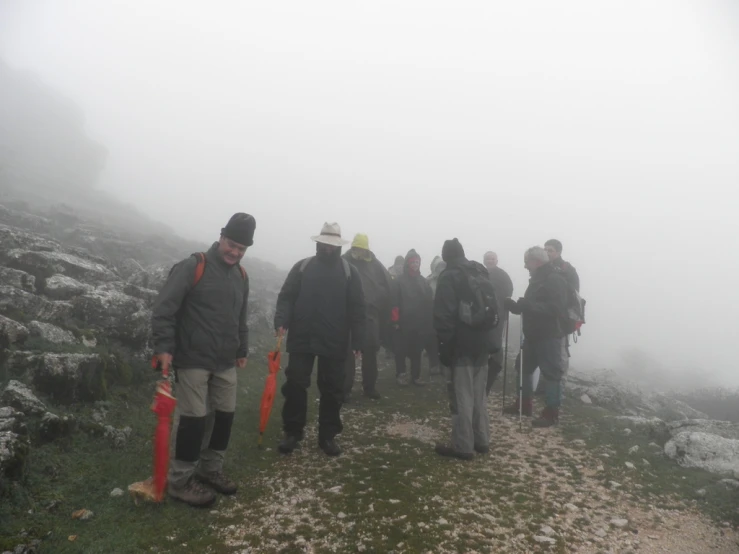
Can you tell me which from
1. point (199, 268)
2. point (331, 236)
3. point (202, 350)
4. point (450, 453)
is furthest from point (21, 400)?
point (450, 453)

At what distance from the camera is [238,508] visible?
198 inches

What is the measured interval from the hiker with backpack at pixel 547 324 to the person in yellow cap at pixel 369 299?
3048mm

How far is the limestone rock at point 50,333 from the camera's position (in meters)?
7.31

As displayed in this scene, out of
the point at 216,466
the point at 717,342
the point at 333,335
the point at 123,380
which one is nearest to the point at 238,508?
the point at 216,466

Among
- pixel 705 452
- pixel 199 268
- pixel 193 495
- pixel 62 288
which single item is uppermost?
pixel 199 268

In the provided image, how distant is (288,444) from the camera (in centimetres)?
682

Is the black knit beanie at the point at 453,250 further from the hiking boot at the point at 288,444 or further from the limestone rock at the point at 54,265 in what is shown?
the limestone rock at the point at 54,265

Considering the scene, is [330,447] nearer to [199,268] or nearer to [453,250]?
[199,268]

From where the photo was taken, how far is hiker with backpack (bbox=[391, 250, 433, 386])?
11.8m

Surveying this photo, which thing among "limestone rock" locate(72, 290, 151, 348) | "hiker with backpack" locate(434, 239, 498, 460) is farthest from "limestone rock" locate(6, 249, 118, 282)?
"hiker with backpack" locate(434, 239, 498, 460)

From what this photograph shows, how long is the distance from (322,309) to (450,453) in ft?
10.3

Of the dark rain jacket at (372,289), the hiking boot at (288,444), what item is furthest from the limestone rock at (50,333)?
the dark rain jacket at (372,289)

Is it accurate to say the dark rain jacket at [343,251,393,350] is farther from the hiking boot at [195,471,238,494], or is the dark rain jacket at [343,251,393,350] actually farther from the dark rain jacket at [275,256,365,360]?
the hiking boot at [195,471,238,494]

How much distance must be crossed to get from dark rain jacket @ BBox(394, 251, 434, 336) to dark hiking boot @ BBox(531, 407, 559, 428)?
388 cm
